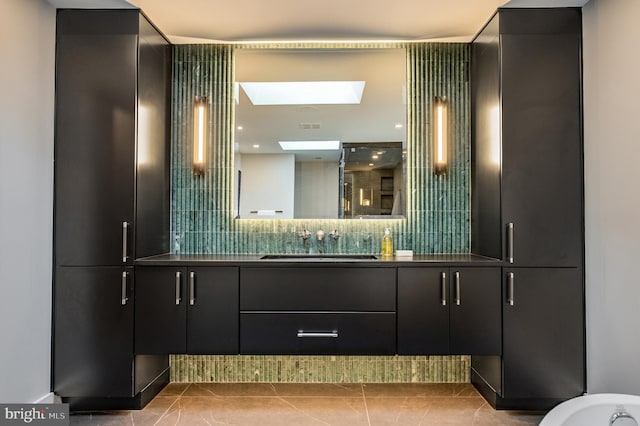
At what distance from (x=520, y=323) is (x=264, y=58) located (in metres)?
2.60

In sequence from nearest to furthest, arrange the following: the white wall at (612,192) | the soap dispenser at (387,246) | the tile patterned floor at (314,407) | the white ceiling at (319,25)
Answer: the white wall at (612,192), the tile patterned floor at (314,407), the white ceiling at (319,25), the soap dispenser at (387,246)

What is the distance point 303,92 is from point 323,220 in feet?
3.31

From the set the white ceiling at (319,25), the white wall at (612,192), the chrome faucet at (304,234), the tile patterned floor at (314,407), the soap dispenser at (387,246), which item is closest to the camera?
the white wall at (612,192)

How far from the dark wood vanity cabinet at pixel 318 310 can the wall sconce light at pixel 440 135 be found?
1.01m

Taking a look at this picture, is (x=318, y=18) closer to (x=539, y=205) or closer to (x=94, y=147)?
(x=94, y=147)

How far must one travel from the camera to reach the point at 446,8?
2.51 meters

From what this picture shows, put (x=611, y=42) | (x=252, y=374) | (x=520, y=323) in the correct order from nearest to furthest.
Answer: (x=611, y=42)
(x=520, y=323)
(x=252, y=374)

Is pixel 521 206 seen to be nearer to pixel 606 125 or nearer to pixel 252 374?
pixel 606 125

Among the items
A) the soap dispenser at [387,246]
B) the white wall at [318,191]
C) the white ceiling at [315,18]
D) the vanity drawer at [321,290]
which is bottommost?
the vanity drawer at [321,290]

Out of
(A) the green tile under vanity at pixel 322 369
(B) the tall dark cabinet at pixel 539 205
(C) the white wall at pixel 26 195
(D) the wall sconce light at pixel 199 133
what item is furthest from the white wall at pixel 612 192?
(C) the white wall at pixel 26 195

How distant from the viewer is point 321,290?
2.45 m

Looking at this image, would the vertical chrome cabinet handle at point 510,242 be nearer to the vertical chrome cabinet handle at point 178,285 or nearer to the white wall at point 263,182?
the white wall at point 263,182

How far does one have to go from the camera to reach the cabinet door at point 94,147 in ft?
7.93

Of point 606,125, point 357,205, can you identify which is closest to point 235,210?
point 357,205
